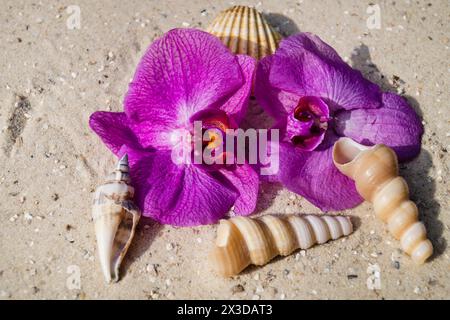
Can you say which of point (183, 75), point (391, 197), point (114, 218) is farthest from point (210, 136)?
point (391, 197)

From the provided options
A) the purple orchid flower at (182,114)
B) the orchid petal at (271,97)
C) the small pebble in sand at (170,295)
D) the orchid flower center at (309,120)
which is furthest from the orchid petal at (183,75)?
the small pebble in sand at (170,295)

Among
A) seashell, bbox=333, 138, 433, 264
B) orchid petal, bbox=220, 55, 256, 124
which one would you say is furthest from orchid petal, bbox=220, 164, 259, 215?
seashell, bbox=333, 138, 433, 264

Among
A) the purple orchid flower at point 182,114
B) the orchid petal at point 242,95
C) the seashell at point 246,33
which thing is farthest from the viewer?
the seashell at point 246,33

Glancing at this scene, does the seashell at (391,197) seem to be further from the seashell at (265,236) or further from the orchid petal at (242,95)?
the orchid petal at (242,95)

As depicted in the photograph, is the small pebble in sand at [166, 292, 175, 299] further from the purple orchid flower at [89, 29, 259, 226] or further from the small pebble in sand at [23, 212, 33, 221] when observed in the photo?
the small pebble in sand at [23, 212, 33, 221]

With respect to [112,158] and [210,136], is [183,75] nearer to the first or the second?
[210,136]

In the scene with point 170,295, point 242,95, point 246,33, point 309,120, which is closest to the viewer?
point 170,295
